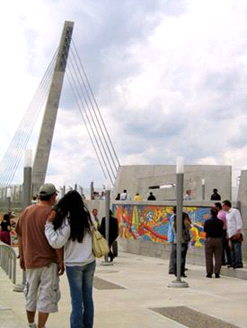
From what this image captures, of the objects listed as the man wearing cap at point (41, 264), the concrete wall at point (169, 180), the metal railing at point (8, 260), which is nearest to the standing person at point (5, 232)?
the metal railing at point (8, 260)

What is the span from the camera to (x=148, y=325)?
7492 millimetres

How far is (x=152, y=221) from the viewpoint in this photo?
19484 mm

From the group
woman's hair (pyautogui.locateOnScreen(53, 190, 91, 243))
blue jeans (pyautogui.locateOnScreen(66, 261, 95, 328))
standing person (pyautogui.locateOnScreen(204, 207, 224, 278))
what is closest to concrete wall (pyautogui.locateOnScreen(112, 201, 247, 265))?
standing person (pyautogui.locateOnScreen(204, 207, 224, 278))

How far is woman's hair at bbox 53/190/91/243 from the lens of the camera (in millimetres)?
5863

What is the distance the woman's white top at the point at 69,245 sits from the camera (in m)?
5.82

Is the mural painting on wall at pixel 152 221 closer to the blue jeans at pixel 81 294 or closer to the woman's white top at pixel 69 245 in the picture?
the blue jeans at pixel 81 294

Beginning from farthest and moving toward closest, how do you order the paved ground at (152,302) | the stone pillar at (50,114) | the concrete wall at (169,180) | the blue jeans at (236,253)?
the stone pillar at (50,114) → the concrete wall at (169,180) → the blue jeans at (236,253) → the paved ground at (152,302)

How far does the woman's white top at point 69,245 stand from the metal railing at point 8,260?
5637mm

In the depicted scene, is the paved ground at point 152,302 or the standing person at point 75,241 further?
the paved ground at point 152,302

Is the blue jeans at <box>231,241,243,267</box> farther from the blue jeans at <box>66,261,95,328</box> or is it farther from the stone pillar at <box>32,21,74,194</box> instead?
the stone pillar at <box>32,21,74,194</box>

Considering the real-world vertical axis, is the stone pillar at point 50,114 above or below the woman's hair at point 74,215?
above

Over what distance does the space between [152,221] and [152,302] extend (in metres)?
10.1

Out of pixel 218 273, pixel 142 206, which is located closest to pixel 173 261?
pixel 218 273

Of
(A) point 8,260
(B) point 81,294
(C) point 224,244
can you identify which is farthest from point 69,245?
(C) point 224,244
